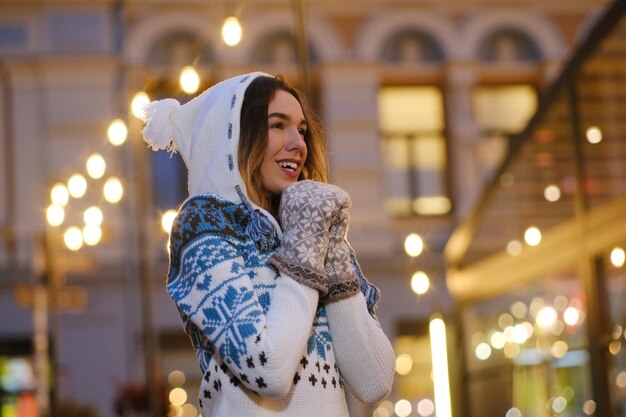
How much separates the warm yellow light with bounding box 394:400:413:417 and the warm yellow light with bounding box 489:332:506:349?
19.8ft

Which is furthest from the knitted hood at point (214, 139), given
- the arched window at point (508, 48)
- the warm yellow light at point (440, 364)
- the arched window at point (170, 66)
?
the arched window at point (508, 48)

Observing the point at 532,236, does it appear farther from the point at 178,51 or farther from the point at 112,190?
the point at 178,51

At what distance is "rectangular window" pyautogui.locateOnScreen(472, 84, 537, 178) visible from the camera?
62.1 feet

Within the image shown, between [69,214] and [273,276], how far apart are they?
15.3m

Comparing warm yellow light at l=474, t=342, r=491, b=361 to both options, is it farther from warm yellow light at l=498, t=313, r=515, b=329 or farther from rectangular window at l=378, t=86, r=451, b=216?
rectangular window at l=378, t=86, r=451, b=216

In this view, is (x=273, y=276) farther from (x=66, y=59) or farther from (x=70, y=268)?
(x=66, y=59)

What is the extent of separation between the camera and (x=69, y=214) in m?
17.8

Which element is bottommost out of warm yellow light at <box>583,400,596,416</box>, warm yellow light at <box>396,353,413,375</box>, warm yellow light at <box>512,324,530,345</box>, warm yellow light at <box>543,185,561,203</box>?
warm yellow light at <box>396,353,413,375</box>

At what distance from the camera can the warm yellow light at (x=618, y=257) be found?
7.82 m

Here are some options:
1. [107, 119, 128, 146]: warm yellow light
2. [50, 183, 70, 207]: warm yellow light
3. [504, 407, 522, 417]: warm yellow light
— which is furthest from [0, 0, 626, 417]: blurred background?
[107, 119, 128, 146]: warm yellow light

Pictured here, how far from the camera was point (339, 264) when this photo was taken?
2.89 m

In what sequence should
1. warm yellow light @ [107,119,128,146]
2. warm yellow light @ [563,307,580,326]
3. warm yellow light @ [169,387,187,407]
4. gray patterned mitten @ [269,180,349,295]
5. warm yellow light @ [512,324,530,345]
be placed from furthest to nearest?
warm yellow light @ [169,387,187,407] < warm yellow light @ [512,324,530,345] < warm yellow light @ [107,119,128,146] < warm yellow light @ [563,307,580,326] < gray patterned mitten @ [269,180,349,295]

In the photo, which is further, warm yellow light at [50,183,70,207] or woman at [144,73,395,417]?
warm yellow light at [50,183,70,207]

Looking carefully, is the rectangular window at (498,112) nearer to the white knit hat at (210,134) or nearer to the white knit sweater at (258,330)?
the white knit hat at (210,134)
